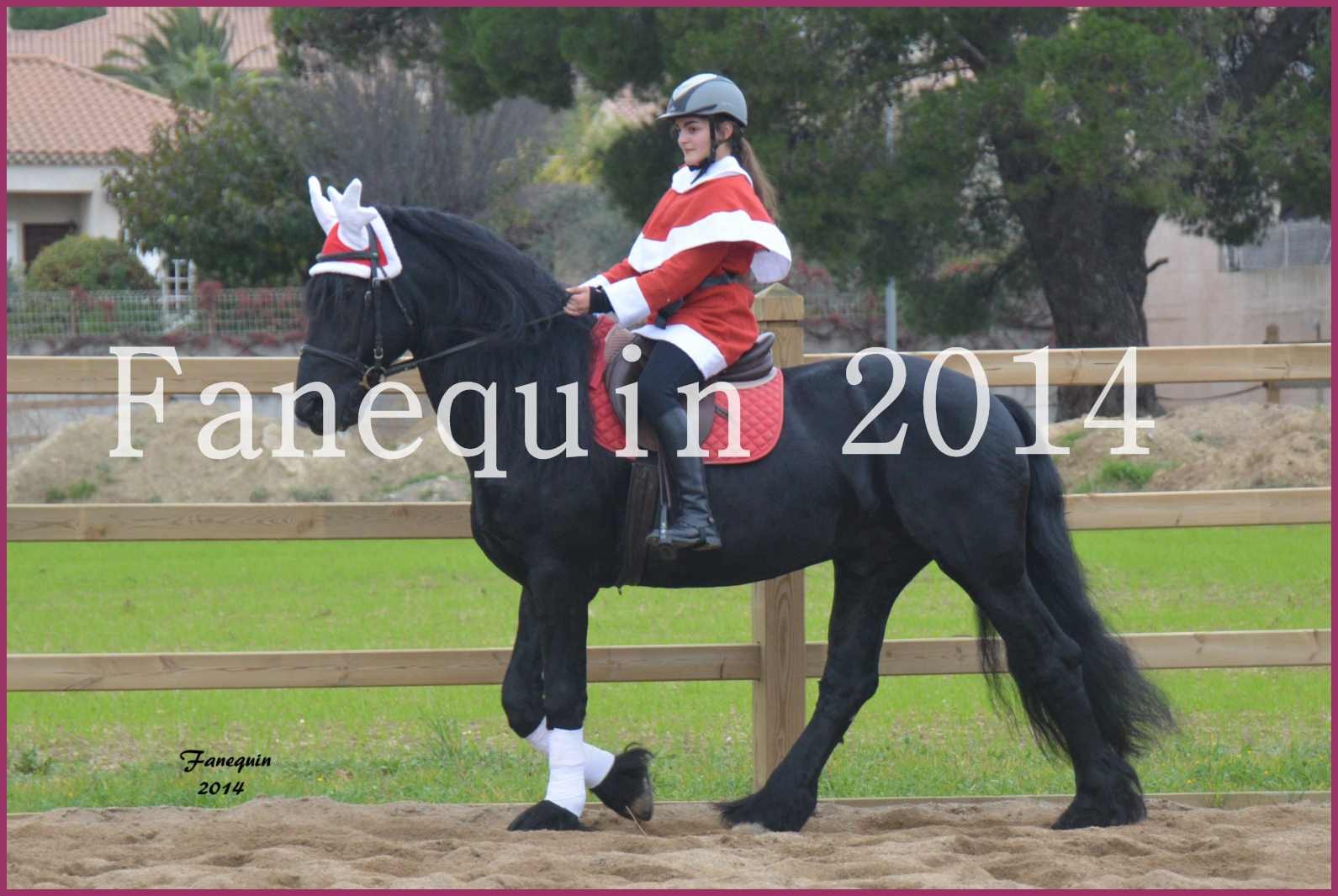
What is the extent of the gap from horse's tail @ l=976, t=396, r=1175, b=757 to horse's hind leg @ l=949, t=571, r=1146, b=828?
0.25 feet

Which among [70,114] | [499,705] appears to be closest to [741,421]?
[499,705]

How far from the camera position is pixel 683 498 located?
180 inches

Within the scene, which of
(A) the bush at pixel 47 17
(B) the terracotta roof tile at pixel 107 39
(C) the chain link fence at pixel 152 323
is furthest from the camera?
(A) the bush at pixel 47 17

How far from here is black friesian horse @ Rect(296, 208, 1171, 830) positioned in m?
4.67

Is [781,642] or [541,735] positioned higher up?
[781,642]

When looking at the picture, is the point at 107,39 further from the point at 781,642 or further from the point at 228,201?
the point at 781,642

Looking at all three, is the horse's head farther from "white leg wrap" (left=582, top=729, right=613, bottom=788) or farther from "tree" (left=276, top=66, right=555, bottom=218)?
"tree" (left=276, top=66, right=555, bottom=218)

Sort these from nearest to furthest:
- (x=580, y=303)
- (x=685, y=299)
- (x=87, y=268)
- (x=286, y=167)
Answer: (x=580, y=303)
(x=685, y=299)
(x=87, y=268)
(x=286, y=167)

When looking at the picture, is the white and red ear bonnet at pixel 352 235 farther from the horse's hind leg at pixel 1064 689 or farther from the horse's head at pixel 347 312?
the horse's hind leg at pixel 1064 689

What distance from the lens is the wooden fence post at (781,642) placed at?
535 centimetres

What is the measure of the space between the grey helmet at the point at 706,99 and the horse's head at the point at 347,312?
984 millimetres

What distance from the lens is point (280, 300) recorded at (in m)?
24.6

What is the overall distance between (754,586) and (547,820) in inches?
47.8

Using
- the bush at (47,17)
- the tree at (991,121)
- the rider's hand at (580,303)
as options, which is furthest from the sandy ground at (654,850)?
the bush at (47,17)
